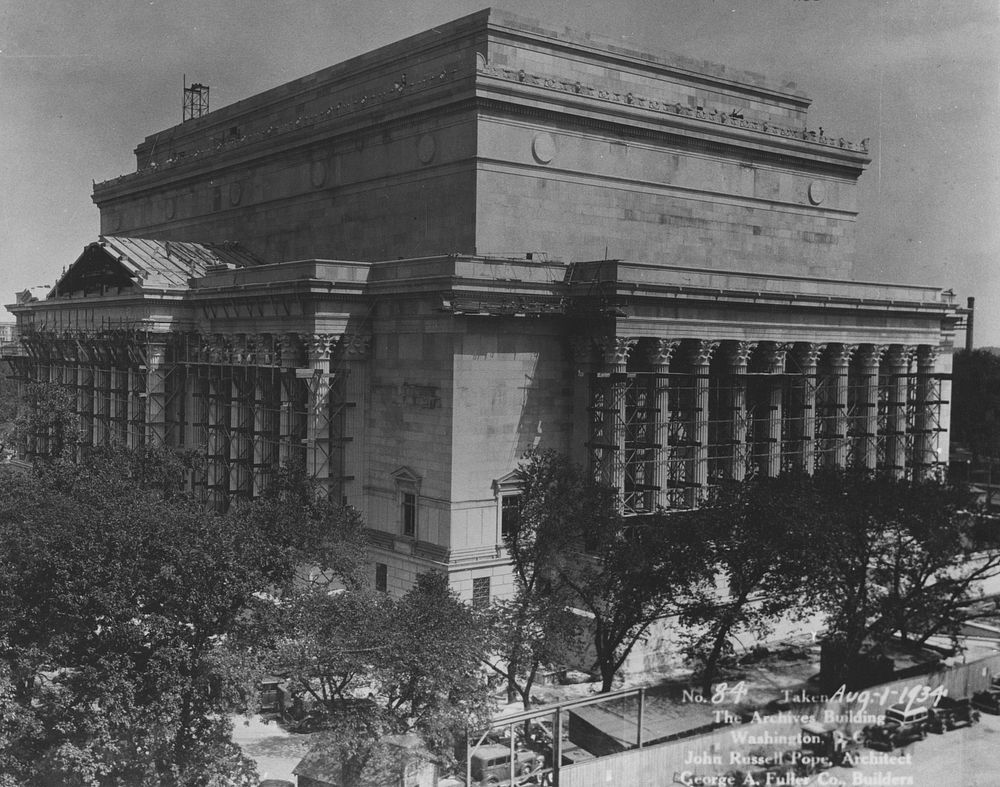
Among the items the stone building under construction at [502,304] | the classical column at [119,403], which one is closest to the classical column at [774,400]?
the stone building under construction at [502,304]

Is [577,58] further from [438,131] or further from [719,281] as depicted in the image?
[719,281]

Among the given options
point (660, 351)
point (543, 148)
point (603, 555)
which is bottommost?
point (603, 555)

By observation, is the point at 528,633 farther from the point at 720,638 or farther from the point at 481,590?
the point at 481,590

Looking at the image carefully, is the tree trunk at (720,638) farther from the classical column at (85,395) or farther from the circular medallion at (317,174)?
the classical column at (85,395)

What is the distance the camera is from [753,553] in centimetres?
3459

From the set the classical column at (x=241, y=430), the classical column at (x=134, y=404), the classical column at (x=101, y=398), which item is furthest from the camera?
the classical column at (x=101, y=398)

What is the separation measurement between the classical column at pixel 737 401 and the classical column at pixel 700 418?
1.81 metres

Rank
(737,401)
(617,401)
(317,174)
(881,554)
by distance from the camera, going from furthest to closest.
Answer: (317,174) → (737,401) → (617,401) → (881,554)

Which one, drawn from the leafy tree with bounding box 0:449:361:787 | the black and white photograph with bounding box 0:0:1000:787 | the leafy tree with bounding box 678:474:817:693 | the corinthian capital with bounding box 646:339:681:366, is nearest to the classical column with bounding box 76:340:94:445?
the black and white photograph with bounding box 0:0:1000:787

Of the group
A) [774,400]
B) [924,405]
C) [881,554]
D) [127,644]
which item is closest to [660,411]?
[774,400]

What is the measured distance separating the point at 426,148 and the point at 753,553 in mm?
26174

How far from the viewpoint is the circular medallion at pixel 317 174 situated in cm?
5712

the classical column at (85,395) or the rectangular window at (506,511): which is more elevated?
the classical column at (85,395)

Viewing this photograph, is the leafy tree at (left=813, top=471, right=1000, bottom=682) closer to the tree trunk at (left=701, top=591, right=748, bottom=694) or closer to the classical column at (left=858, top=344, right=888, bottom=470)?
the tree trunk at (left=701, top=591, right=748, bottom=694)
